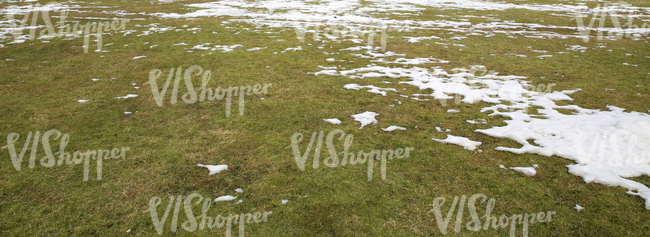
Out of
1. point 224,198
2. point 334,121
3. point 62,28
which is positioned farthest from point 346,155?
point 62,28

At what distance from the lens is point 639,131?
4.71m

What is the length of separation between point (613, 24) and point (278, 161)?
684 inches

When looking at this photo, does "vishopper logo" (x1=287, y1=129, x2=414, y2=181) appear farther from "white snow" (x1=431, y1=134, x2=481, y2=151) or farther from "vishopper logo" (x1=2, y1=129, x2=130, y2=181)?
"vishopper logo" (x1=2, y1=129, x2=130, y2=181)

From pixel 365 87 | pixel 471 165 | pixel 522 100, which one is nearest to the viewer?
pixel 471 165

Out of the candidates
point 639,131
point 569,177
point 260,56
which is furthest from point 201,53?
point 639,131

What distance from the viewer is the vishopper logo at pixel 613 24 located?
12126mm

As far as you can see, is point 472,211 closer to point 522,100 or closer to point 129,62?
point 522,100

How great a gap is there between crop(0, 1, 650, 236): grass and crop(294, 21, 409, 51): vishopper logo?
364cm

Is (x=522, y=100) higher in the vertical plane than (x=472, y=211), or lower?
higher

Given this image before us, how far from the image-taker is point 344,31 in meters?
13.2

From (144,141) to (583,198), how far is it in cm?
549

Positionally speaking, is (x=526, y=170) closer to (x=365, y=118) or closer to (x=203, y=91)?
(x=365, y=118)

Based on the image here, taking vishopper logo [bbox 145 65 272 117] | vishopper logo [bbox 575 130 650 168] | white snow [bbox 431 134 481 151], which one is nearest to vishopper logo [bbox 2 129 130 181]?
vishopper logo [bbox 145 65 272 117]

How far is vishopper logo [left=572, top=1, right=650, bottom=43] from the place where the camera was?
39.8 feet
